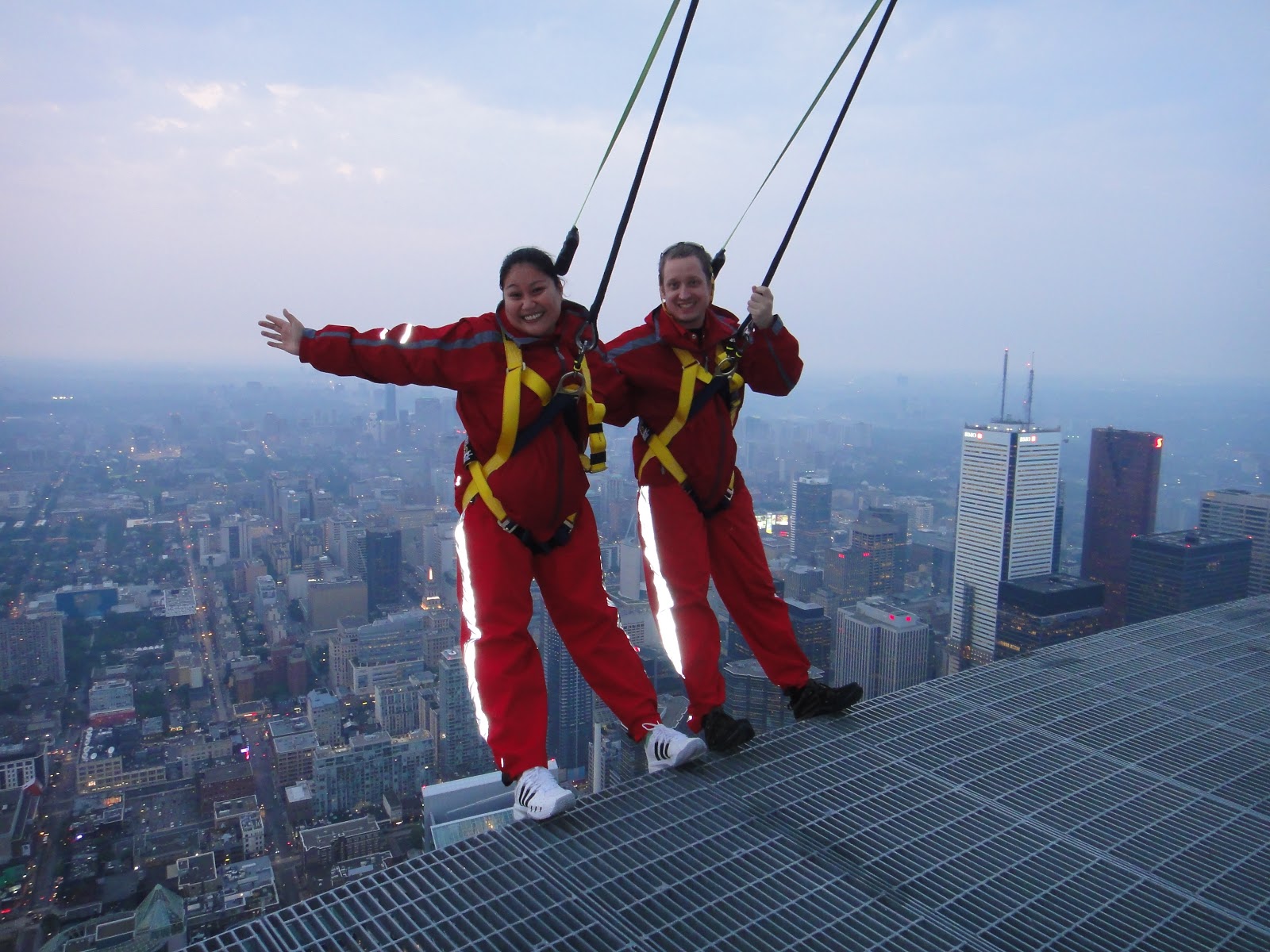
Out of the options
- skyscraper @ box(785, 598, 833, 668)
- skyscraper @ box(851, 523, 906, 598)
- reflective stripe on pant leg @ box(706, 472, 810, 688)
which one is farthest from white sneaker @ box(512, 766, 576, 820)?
skyscraper @ box(851, 523, 906, 598)

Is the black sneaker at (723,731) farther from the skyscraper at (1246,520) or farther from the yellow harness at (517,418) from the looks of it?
the skyscraper at (1246,520)

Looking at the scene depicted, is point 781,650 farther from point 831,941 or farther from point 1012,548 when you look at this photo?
point 1012,548

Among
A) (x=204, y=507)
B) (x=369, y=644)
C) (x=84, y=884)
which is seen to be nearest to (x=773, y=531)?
(x=369, y=644)

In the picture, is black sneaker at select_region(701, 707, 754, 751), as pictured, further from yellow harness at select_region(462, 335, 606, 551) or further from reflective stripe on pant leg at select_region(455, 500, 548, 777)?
yellow harness at select_region(462, 335, 606, 551)

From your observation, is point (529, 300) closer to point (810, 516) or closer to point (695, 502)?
point (695, 502)

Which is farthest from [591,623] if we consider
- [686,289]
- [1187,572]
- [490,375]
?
[1187,572]

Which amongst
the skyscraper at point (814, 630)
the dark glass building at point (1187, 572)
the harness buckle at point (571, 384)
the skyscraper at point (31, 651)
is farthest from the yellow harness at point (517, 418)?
the dark glass building at point (1187, 572)
